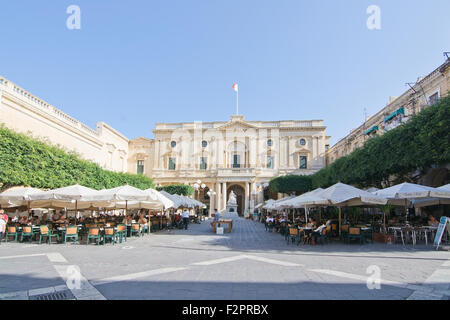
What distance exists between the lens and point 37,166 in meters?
15.6

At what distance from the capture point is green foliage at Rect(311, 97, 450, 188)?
12.4 m

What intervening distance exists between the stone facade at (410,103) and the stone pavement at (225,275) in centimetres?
1039

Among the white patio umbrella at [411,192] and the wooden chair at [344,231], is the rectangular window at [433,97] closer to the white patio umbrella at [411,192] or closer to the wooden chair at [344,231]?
the white patio umbrella at [411,192]

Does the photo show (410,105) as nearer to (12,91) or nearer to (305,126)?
(305,126)

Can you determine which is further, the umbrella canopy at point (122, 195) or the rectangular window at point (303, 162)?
the rectangular window at point (303, 162)

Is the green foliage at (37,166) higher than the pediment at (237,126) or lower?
lower

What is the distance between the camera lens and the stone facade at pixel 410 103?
18.3 meters

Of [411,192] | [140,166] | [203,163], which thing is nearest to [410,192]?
[411,192]

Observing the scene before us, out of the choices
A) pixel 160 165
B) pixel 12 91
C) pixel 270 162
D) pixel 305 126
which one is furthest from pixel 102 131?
pixel 305 126

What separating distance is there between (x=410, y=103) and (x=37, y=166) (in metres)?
25.7

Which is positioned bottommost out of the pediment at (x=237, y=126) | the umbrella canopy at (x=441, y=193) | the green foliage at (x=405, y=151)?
the umbrella canopy at (x=441, y=193)

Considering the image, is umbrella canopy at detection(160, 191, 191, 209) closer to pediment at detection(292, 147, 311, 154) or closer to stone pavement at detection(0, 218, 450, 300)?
stone pavement at detection(0, 218, 450, 300)

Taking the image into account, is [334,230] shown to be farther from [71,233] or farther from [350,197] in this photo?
[71,233]

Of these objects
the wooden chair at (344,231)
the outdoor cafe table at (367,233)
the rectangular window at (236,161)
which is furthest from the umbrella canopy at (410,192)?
the rectangular window at (236,161)
